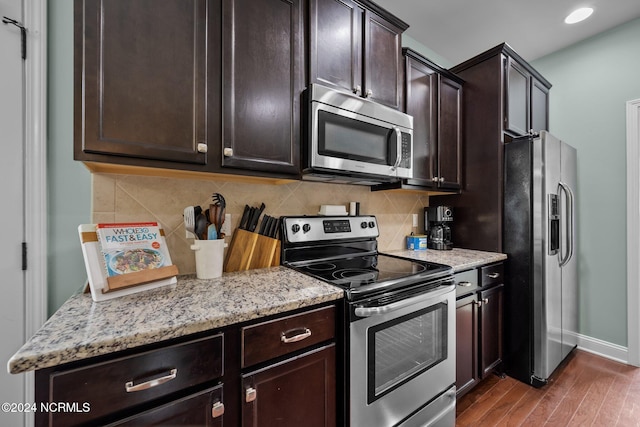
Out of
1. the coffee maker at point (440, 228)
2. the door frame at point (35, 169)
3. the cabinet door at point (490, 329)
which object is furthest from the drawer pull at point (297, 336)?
the coffee maker at point (440, 228)

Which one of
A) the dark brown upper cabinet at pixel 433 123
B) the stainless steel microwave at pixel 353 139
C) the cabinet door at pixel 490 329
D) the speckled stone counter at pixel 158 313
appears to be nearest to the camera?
the speckled stone counter at pixel 158 313

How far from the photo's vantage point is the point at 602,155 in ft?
7.87

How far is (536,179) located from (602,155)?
3.69ft

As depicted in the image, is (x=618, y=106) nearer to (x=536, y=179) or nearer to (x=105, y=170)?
(x=536, y=179)

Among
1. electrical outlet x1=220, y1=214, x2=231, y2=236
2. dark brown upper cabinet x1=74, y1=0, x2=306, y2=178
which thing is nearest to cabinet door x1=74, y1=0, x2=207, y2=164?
dark brown upper cabinet x1=74, y1=0, x2=306, y2=178

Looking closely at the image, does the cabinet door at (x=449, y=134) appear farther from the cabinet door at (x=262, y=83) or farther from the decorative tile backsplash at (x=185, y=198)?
the cabinet door at (x=262, y=83)

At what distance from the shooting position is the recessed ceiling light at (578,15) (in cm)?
208

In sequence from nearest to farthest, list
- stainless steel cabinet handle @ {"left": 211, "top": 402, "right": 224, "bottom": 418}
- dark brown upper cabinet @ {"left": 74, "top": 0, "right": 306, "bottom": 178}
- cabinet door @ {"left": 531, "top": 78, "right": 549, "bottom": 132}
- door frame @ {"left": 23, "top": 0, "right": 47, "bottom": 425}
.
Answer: stainless steel cabinet handle @ {"left": 211, "top": 402, "right": 224, "bottom": 418} → dark brown upper cabinet @ {"left": 74, "top": 0, "right": 306, "bottom": 178} → door frame @ {"left": 23, "top": 0, "right": 47, "bottom": 425} → cabinet door @ {"left": 531, "top": 78, "right": 549, "bottom": 132}

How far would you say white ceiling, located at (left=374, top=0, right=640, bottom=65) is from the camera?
2010 millimetres

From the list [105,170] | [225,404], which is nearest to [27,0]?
[105,170]

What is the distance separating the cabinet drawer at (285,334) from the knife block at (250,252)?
21.4 inches

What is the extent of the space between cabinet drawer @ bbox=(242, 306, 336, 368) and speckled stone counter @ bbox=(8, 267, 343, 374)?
5 centimetres

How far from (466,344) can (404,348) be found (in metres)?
0.72

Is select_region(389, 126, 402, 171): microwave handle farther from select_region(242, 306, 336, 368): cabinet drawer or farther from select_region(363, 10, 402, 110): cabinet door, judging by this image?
select_region(242, 306, 336, 368): cabinet drawer
